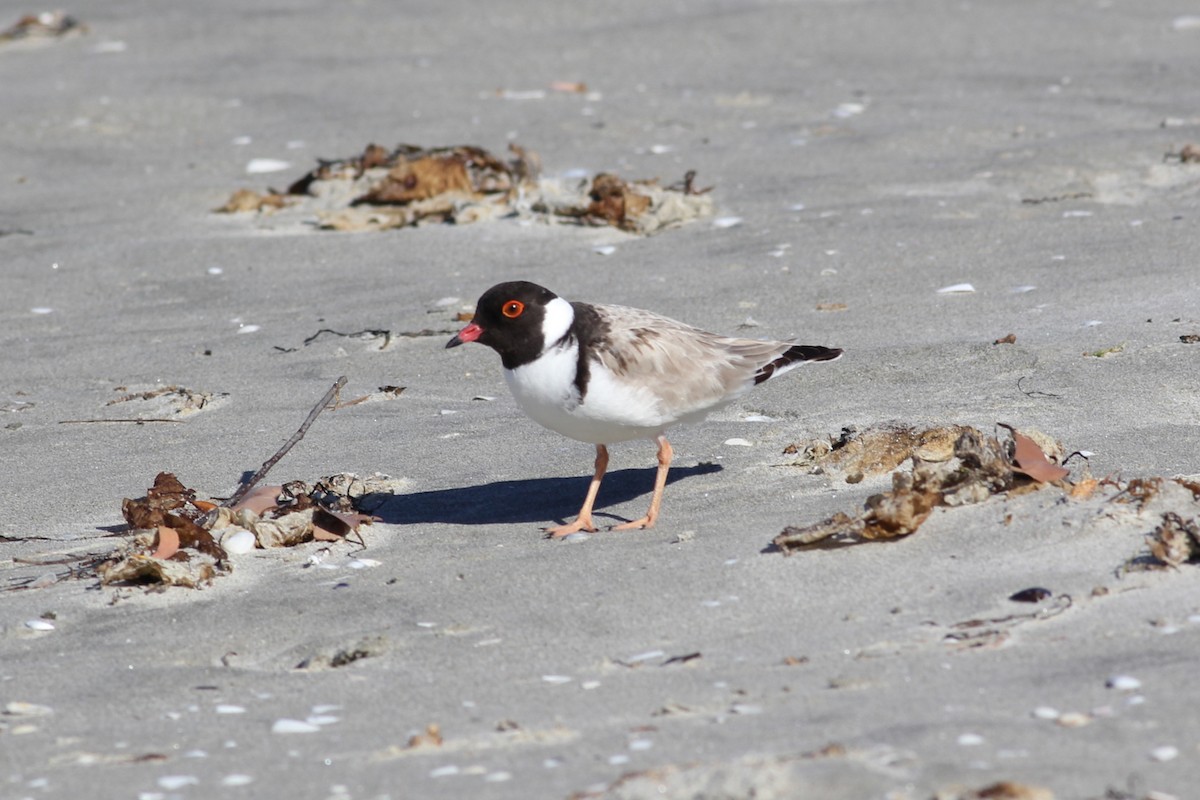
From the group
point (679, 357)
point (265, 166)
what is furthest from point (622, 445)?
point (265, 166)

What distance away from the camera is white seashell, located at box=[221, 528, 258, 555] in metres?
5.10

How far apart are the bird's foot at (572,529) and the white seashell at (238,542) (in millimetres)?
1025

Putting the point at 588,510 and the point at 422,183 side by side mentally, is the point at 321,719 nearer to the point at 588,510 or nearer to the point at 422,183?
the point at 588,510

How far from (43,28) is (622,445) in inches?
356

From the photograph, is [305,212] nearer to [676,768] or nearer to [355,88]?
[355,88]

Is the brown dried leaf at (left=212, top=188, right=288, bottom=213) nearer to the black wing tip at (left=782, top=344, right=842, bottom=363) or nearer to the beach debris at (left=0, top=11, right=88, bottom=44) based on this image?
the black wing tip at (left=782, top=344, right=842, bottom=363)

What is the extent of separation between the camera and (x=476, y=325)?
5.57 m

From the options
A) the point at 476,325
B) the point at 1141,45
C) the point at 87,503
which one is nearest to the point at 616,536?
the point at 476,325

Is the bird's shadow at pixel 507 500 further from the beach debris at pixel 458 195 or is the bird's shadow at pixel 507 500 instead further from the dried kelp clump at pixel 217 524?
the beach debris at pixel 458 195

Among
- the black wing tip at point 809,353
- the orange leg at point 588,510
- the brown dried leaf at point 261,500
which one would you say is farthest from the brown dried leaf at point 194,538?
the black wing tip at point 809,353

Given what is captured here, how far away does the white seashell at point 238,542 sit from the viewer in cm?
510

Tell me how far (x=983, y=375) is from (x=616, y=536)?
198cm

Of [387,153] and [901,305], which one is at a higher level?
[387,153]

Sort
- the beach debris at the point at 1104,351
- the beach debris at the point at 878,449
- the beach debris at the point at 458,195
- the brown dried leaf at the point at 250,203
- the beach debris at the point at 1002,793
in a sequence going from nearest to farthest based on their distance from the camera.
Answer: the beach debris at the point at 1002,793, the beach debris at the point at 878,449, the beach debris at the point at 1104,351, the beach debris at the point at 458,195, the brown dried leaf at the point at 250,203
